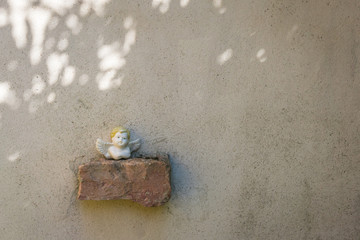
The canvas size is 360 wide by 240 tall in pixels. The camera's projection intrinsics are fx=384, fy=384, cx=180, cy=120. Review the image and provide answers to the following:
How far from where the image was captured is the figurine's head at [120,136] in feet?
10.00

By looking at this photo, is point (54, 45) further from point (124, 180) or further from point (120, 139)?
point (124, 180)

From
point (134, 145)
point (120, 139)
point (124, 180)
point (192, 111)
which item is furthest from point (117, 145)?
point (192, 111)

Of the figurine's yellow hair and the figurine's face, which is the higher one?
the figurine's yellow hair

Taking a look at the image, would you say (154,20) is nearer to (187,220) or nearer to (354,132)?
(187,220)

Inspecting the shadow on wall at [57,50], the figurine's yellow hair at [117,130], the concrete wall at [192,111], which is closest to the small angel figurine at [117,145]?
the figurine's yellow hair at [117,130]

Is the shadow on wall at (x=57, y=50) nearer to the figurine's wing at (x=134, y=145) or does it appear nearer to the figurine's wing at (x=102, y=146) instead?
the figurine's wing at (x=102, y=146)

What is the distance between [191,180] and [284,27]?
1586 millimetres

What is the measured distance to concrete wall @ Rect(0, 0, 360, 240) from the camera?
310cm

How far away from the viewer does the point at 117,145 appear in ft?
10.1

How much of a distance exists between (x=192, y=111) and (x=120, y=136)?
0.67 metres

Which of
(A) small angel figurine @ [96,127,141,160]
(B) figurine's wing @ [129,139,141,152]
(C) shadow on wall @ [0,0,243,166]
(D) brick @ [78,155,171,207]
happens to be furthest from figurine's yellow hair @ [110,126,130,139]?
(C) shadow on wall @ [0,0,243,166]

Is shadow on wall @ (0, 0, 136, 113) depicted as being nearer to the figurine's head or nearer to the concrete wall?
the concrete wall

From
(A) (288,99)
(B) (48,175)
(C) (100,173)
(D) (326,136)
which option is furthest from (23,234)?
(D) (326,136)

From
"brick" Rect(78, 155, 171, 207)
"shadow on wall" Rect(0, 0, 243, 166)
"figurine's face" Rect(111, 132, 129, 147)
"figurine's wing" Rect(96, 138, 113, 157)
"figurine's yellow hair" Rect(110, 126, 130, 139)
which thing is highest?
"shadow on wall" Rect(0, 0, 243, 166)
